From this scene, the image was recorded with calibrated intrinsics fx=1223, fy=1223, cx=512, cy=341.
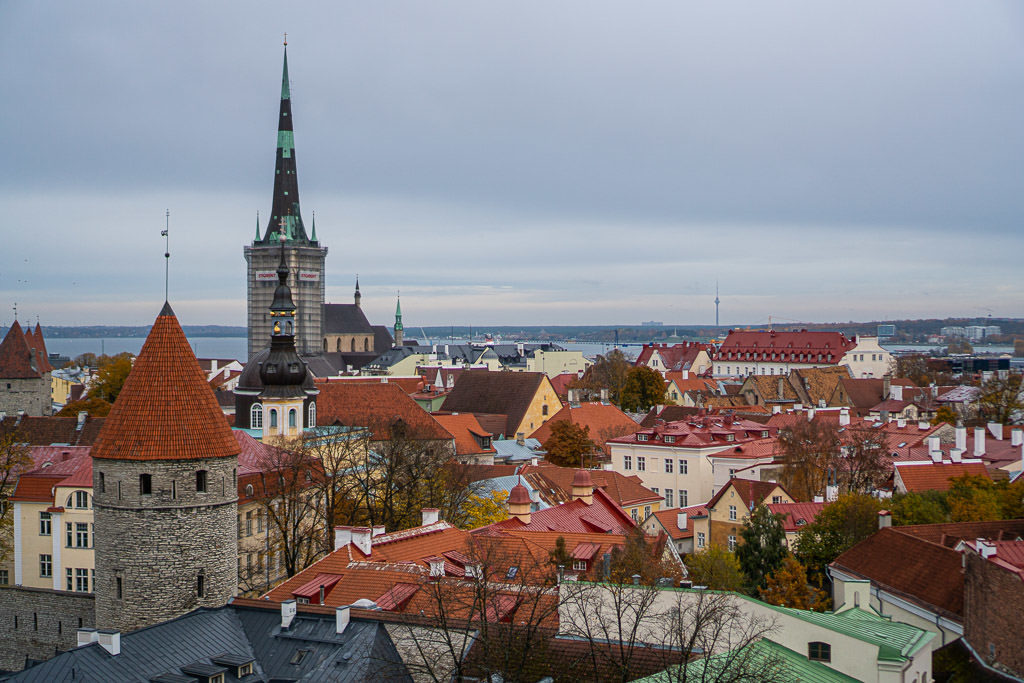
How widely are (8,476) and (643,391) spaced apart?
210ft

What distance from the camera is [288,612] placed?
2683 centimetres

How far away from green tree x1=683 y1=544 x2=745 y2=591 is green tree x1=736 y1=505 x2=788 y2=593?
2.00 ft

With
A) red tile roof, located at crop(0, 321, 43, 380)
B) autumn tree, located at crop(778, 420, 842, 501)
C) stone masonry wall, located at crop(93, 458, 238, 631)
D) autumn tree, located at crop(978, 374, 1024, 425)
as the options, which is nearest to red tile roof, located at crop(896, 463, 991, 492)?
autumn tree, located at crop(778, 420, 842, 501)

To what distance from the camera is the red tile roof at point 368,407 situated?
6469 centimetres

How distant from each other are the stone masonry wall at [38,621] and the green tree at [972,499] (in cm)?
2693

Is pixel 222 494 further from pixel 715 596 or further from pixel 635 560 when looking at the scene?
pixel 715 596

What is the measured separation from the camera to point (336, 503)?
4375cm

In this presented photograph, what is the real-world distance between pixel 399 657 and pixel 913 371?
4878 inches

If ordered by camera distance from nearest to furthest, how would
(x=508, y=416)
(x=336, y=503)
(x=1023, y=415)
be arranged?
1. (x=336, y=503)
2. (x=1023, y=415)
3. (x=508, y=416)

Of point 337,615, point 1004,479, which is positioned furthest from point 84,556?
point 1004,479

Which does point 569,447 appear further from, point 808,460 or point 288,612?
point 288,612

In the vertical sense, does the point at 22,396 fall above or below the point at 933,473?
below

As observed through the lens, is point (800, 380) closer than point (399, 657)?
No

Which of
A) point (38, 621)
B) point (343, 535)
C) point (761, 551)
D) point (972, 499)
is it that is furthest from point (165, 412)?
point (972, 499)
